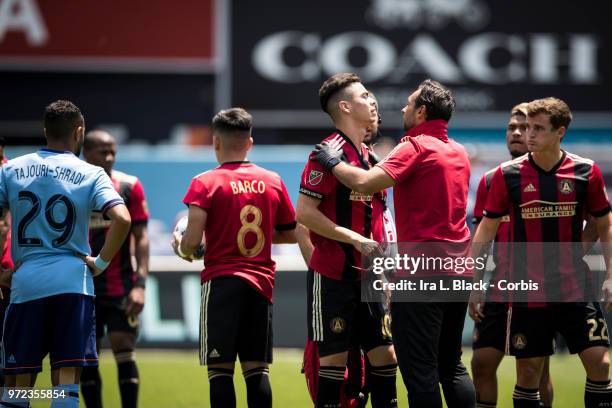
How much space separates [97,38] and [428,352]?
1375 cm

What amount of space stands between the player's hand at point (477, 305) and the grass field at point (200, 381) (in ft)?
4.78

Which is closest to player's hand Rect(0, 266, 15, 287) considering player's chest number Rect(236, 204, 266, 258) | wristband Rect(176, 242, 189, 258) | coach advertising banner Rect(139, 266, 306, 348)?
wristband Rect(176, 242, 189, 258)

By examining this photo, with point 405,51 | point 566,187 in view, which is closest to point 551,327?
point 566,187

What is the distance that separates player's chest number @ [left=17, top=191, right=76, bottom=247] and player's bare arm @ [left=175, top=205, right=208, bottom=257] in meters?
0.75

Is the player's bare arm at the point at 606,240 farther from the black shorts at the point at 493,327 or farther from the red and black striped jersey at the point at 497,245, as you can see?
the black shorts at the point at 493,327

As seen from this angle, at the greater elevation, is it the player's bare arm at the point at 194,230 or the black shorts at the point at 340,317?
the player's bare arm at the point at 194,230

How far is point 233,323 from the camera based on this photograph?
22.0 feet

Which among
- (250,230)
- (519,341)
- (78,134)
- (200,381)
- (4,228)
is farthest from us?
(200,381)

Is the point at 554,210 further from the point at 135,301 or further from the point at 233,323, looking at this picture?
the point at 135,301

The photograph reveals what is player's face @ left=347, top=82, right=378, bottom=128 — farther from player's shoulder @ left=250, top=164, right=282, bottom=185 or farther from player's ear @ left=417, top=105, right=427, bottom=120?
player's shoulder @ left=250, top=164, right=282, bottom=185

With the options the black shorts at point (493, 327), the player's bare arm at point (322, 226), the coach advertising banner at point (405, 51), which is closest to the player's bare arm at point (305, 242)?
the player's bare arm at point (322, 226)

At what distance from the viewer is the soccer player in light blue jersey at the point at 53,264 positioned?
6.22 m

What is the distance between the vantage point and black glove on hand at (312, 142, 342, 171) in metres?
6.36

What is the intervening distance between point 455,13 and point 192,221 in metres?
13.0
